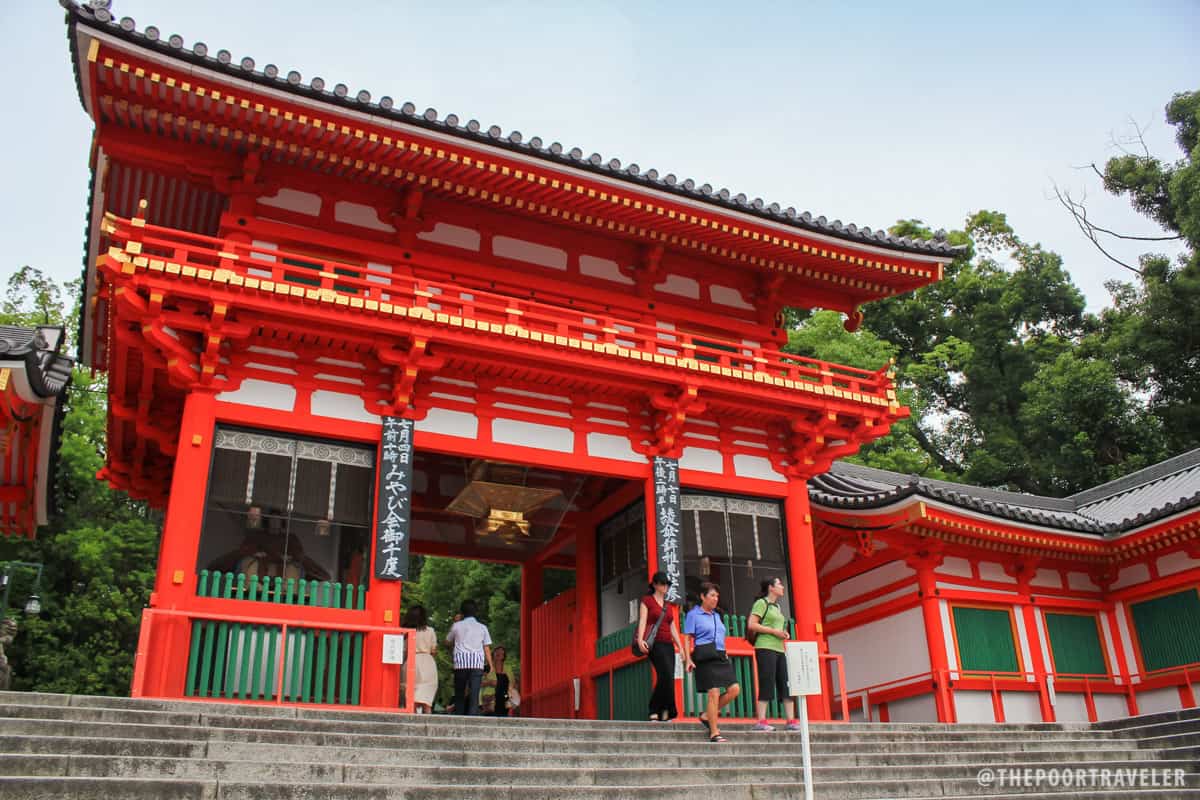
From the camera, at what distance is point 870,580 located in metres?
17.4

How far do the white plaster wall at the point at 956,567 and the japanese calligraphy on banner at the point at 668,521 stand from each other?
587cm

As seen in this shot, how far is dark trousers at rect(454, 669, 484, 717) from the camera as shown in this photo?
10.9m

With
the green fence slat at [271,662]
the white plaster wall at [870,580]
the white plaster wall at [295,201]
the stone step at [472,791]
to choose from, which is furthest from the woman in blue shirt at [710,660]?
the white plaster wall at [870,580]

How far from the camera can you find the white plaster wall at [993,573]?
55.0 ft

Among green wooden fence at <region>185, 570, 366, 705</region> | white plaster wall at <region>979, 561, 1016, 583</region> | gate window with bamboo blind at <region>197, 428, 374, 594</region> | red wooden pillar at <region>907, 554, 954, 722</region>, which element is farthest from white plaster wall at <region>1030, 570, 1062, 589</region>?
green wooden fence at <region>185, 570, 366, 705</region>

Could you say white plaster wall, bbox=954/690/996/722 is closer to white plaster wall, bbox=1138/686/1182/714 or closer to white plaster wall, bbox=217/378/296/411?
white plaster wall, bbox=1138/686/1182/714

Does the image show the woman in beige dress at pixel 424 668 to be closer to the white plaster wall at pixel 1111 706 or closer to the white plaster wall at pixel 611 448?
the white plaster wall at pixel 611 448

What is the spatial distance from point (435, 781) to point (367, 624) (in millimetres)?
4173

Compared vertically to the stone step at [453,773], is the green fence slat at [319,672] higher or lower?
higher

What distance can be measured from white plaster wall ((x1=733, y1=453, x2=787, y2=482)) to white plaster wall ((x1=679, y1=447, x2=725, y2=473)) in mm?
253

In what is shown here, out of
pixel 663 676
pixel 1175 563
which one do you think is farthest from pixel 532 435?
pixel 1175 563

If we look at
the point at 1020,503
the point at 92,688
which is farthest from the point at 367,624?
the point at 92,688

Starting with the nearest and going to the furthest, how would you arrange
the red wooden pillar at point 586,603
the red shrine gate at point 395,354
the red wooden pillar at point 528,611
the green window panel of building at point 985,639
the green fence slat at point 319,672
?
1. the green fence slat at point 319,672
2. the red shrine gate at point 395,354
3. the red wooden pillar at point 586,603
4. the green window panel of building at point 985,639
5. the red wooden pillar at point 528,611

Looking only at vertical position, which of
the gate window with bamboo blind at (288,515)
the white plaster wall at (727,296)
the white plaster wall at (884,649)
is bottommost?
the white plaster wall at (884,649)
